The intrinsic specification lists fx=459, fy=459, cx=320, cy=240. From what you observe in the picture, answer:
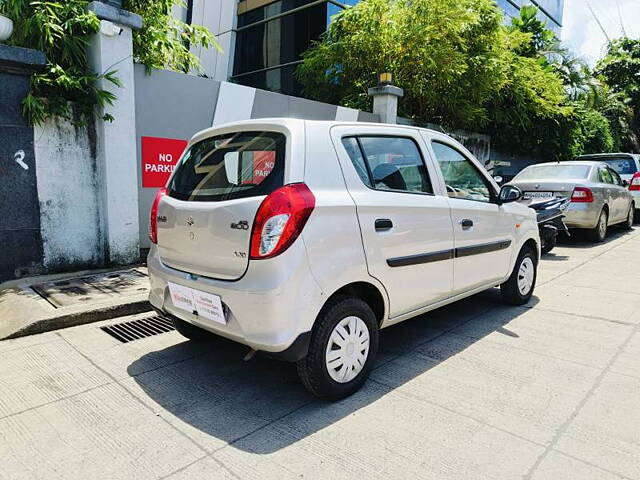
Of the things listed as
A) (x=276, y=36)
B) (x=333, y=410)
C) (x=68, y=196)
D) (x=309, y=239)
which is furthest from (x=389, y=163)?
(x=276, y=36)

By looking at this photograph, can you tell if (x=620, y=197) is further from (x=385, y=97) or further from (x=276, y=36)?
(x=276, y=36)

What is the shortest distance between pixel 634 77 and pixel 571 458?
26.6 m

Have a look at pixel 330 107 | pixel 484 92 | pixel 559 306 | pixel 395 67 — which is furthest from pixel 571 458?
pixel 484 92

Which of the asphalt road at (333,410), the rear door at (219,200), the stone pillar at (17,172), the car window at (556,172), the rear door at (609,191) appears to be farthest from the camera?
the rear door at (609,191)

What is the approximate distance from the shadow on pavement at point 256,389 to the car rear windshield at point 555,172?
552 cm

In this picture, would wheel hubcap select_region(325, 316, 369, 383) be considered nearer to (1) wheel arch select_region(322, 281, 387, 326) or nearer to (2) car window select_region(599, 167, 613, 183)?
(1) wheel arch select_region(322, 281, 387, 326)

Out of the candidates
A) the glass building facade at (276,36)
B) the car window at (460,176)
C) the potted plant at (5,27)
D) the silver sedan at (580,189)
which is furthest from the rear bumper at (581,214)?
the glass building facade at (276,36)

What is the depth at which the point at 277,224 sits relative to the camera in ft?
7.91

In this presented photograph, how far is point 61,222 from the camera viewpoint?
498cm

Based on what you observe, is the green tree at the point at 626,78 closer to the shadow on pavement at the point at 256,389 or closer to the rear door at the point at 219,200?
the shadow on pavement at the point at 256,389

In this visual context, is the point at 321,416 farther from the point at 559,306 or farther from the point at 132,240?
the point at 132,240

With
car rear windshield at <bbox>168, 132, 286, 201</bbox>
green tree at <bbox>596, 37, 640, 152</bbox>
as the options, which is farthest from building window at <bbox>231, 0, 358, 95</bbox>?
green tree at <bbox>596, 37, 640, 152</bbox>

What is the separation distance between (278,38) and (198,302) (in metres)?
14.8

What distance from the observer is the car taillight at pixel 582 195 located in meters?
7.91
